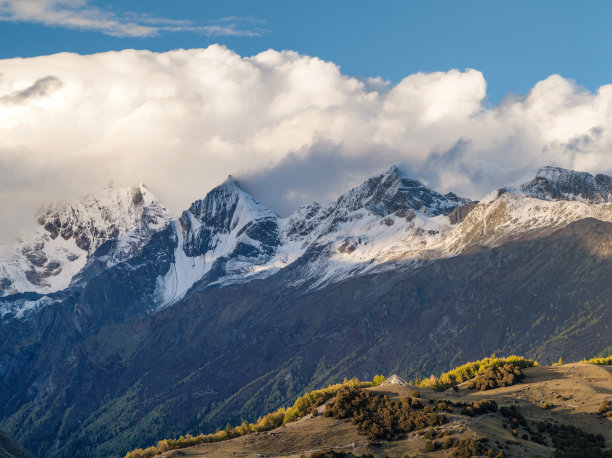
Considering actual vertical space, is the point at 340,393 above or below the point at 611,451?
above

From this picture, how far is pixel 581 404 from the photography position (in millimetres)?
193500

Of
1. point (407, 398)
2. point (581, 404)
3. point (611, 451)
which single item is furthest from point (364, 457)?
point (581, 404)

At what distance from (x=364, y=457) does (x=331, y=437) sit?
1754 centimetres

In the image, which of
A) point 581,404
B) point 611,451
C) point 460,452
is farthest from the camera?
point 581,404

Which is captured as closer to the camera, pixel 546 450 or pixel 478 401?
pixel 546 450

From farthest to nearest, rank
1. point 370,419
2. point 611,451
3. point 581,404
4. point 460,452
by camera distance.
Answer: point 581,404
point 370,419
point 611,451
point 460,452

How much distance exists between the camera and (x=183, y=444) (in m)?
197

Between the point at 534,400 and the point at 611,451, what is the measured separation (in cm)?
3349

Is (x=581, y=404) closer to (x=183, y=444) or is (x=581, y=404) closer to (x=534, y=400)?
(x=534, y=400)

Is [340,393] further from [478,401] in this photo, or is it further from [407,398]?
[478,401]

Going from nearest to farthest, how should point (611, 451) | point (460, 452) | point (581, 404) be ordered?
point (460, 452)
point (611, 451)
point (581, 404)

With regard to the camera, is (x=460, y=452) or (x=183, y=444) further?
(x=183, y=444)

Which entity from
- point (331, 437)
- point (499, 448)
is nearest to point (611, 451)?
point (499, 448)

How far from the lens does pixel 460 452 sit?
6073 inches
